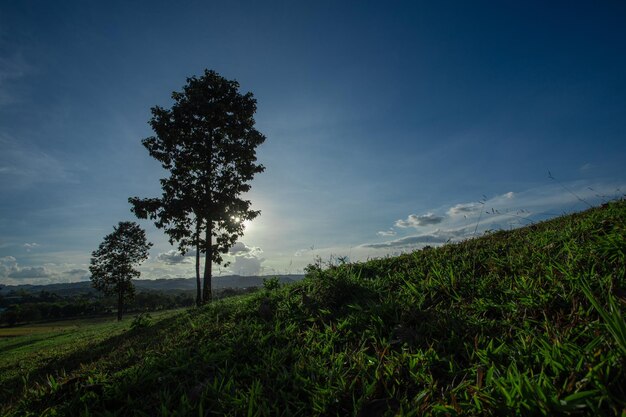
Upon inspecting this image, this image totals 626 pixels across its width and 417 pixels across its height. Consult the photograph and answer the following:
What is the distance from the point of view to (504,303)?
356cm

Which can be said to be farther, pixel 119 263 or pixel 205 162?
pixel 119 263

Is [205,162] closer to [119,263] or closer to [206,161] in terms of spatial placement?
[206,161]

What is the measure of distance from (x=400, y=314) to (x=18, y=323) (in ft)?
339

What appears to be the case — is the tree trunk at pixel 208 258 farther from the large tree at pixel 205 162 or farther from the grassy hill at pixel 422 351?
the grassy hill at pixel 422 351

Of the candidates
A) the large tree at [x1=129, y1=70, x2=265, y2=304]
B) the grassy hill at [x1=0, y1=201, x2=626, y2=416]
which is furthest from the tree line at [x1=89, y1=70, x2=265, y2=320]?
the grassy hill at [x1=0, y1=201, x2=626, y2=416]

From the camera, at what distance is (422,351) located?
3.11m

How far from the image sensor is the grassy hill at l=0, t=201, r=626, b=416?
217 cm

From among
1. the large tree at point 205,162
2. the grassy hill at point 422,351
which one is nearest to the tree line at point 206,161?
the large tree at point 205,162

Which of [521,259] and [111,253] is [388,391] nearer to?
[521,259]

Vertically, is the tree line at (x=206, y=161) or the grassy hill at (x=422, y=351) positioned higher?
the tree line at (x=206, y=161)

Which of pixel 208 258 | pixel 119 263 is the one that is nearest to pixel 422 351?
pixel 208 258

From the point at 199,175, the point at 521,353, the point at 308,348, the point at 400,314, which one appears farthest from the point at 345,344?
the point at 199,175

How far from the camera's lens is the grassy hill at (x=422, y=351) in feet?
7.11

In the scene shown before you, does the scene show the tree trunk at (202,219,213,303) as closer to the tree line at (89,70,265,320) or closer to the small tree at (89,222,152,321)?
the tree line at (89,70,265,320)
